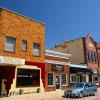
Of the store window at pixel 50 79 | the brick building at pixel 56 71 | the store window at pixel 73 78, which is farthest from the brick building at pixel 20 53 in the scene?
the store window at pixel 73 78

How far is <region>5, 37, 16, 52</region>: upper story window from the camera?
86.0 feet

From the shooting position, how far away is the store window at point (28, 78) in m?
27.2

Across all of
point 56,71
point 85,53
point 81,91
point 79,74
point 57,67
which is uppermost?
point 85,53

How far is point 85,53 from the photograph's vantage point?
141 ft

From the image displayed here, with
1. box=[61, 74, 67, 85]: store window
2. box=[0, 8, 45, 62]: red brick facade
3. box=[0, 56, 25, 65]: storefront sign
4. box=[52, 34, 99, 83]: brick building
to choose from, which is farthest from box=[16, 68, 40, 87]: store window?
box=[52, 34, 99, 83]: brick building

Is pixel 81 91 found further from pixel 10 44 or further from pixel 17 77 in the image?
pixel 10 44

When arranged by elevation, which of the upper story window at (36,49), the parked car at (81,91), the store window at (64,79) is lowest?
the parked car at (81,91)

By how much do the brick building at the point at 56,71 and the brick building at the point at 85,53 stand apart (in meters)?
6.07

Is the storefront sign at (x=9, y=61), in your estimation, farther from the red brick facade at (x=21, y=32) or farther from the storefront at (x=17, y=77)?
the red brick facade at (x=21, y=32)

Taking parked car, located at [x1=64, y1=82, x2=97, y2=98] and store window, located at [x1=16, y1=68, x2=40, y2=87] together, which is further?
store window, located at [x1=16, y1=68, x2=40, y2=87]

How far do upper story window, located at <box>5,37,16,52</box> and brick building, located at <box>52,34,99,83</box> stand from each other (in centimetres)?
1751

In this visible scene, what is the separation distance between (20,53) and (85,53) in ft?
61.6

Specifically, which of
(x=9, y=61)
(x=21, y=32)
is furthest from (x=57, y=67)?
(x=9, y=61)

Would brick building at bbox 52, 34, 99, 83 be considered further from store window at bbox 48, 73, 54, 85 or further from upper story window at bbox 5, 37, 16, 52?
upper story window at bbox 5, 37, 16, 52
